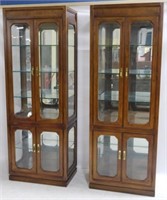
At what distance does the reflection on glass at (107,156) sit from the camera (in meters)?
3.24

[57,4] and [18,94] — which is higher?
[57,4]

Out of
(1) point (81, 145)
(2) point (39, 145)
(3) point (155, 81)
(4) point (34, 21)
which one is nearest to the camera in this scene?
(3) point (155, 81)

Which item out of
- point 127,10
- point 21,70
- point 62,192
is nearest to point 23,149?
point 62,192

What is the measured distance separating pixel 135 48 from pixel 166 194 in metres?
1.62

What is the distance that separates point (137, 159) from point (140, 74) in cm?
94

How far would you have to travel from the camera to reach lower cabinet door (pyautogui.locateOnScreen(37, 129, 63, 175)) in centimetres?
331

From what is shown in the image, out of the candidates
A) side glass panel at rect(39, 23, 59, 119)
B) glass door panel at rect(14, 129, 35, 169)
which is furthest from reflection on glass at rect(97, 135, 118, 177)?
glass door panel at rect(14, 129, 35, 169)

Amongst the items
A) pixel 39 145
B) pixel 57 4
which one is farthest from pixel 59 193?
pixel 57 4

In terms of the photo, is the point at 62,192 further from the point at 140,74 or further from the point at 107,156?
the point at 140,74

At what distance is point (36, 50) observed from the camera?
3158 mm

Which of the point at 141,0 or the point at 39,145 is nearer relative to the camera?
Result: the point at 141,0

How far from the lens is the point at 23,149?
355 centimetres

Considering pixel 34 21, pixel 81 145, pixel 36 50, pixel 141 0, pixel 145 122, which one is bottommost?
pixel 81 145

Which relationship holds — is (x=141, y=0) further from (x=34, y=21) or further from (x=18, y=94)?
(x=18, y=94)
